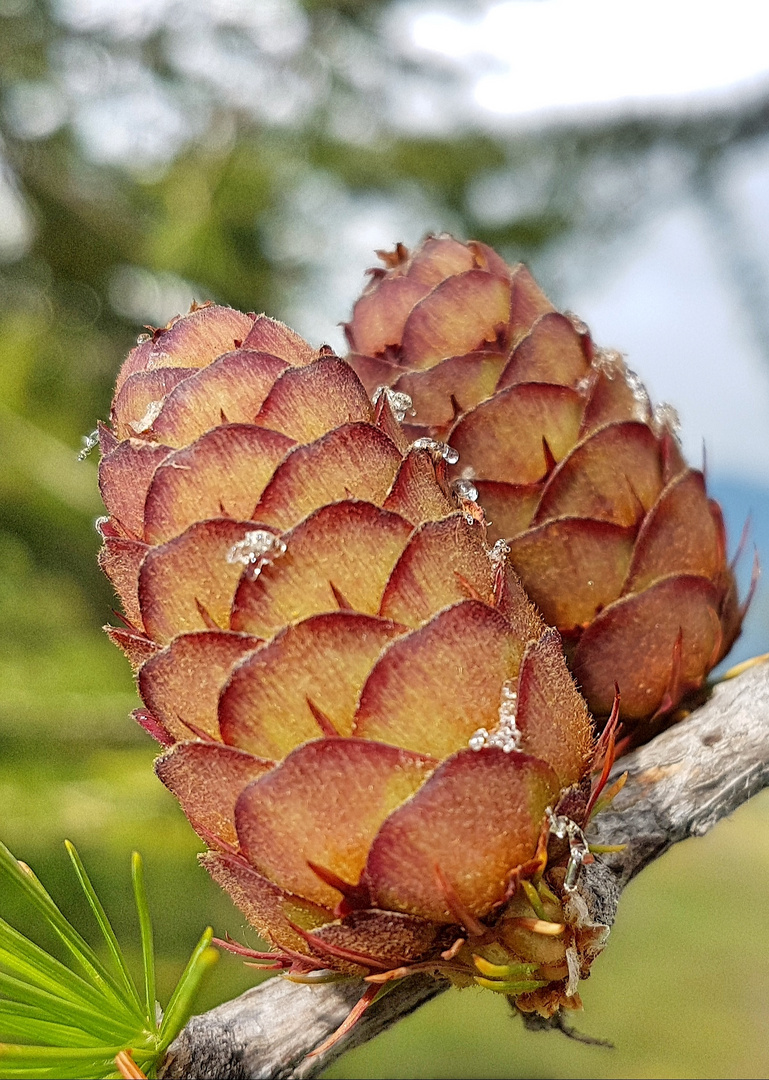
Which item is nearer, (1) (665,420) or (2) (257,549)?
(2) (257,549)

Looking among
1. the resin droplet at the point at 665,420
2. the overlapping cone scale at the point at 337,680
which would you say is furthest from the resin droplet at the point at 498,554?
the resin droplet at the point at 665,420

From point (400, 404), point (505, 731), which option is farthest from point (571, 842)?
point (400, 404)

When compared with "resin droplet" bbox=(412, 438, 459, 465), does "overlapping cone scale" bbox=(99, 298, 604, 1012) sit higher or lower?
lower

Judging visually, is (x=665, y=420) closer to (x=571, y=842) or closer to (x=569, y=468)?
(x=569, y=468)

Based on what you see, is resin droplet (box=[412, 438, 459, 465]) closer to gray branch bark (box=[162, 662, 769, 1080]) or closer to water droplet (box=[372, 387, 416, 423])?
water droplet (box=[372, 387, 416, 423])

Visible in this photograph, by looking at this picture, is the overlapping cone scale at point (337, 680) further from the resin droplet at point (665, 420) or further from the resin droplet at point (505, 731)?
the resin droplet at point (665, 420)

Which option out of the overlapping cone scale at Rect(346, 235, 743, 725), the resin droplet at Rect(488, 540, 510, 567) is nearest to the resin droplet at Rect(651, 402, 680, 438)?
the overlapping cone scale at Rect(346, 235, 743, 725)

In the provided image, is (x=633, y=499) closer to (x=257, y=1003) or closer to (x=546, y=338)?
(x=546, y=338)
